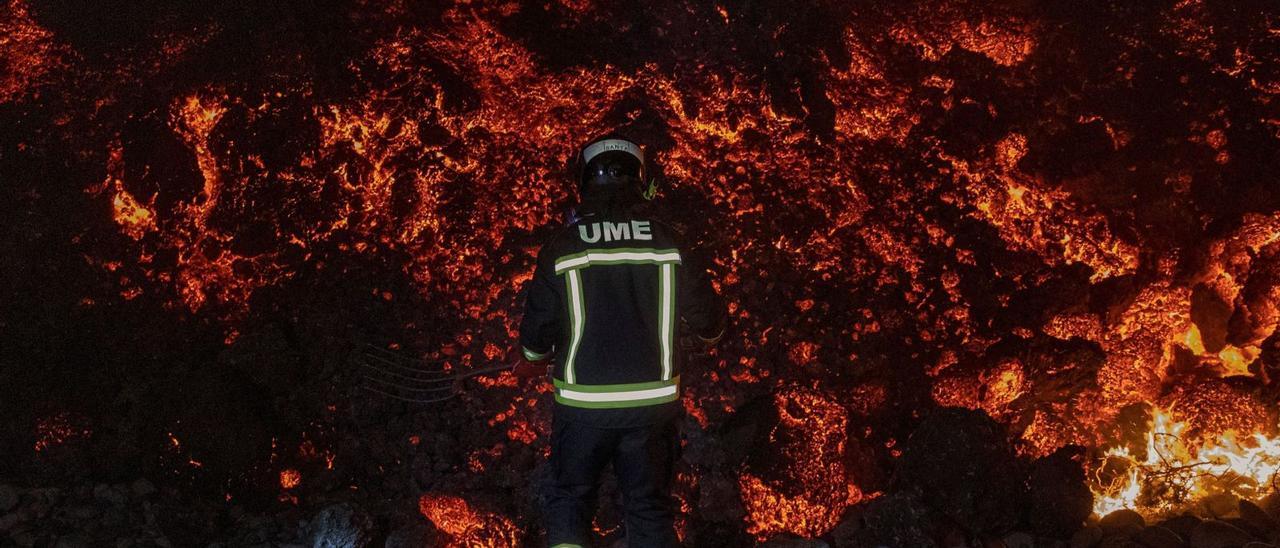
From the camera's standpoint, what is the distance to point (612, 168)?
356cm

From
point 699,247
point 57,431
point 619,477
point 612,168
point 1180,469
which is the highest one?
point 612,168

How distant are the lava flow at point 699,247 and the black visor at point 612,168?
1224 mm

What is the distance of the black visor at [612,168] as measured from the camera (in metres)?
3.55

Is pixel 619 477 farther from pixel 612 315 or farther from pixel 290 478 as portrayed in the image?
pixel 290 478

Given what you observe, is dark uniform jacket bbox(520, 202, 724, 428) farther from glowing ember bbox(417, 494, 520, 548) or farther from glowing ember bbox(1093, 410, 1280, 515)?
glowing ember bbox(1093, 410, 1280, 515)

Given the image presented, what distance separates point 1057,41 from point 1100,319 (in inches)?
73.9

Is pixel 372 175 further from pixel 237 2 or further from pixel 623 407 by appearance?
pixel 623 407

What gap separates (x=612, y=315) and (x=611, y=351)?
16 centimetres

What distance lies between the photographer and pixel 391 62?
496 cm

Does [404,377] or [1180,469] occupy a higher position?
[404,377]

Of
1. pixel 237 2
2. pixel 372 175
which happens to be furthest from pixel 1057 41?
pixel 237 2

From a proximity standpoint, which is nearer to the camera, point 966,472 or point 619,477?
point 619,477

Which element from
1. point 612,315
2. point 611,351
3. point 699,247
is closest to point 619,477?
point 611,351

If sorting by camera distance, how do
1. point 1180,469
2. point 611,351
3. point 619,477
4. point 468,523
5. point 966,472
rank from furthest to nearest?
1. point 1180,469
2. point 966,472
3. point 468,523
4. point 619,477
5. point 611,351
